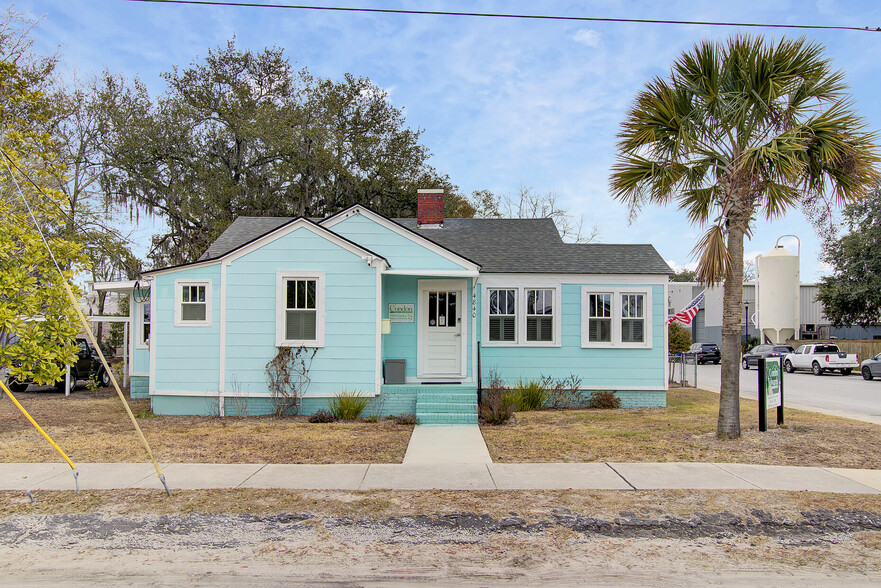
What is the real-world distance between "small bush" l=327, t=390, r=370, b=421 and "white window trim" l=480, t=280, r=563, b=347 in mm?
3481

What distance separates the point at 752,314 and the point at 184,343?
4410 centimetres

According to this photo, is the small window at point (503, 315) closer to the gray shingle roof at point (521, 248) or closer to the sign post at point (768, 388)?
the gray shingle roof at point (521, 248)

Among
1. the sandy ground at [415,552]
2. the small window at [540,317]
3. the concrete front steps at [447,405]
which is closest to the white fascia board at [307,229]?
the concrete front steps at [447,405]

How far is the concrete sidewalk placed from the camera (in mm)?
6734

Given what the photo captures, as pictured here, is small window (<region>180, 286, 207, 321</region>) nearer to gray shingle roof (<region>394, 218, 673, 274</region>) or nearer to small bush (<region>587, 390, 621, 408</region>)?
gray shingle roof (<region>394, 218, 673, 274</region>)

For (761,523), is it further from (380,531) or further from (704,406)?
(704,406)

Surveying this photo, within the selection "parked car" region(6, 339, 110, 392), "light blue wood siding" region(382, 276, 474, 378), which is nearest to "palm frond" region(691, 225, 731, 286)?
"light blue wood siding" region(382, 276, 474, 378)

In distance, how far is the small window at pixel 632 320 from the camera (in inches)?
557

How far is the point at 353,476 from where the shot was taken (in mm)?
7199

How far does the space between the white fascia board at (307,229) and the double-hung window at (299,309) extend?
752 mm

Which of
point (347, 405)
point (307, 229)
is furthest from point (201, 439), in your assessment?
point (307, 229)

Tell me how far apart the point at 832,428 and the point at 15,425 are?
15086 mm

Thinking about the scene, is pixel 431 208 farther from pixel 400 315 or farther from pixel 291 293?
pixel 291 293

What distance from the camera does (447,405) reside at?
11562 mm
